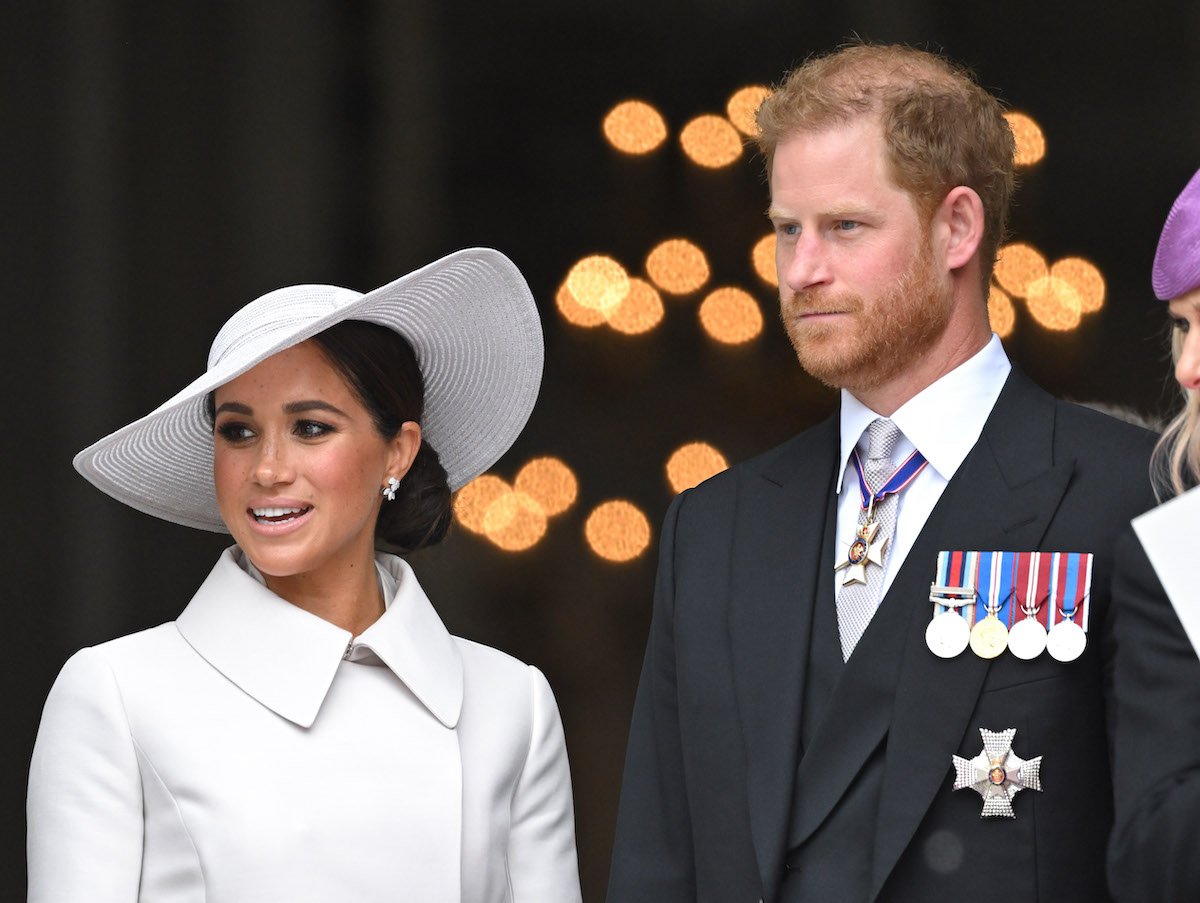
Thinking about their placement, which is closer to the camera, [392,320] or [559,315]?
[392,320]

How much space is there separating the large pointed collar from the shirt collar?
69 centimetres

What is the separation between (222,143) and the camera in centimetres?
362

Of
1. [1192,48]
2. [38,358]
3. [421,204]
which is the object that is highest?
[1192,48]

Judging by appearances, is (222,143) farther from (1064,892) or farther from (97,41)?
(1064,892)

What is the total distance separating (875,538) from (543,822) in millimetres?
629

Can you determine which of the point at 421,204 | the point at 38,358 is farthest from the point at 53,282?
the point at 421,204

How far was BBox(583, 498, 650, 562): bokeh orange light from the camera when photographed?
3.99 m

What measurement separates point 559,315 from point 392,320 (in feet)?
3.98

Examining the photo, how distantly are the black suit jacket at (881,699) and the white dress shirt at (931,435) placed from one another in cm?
3

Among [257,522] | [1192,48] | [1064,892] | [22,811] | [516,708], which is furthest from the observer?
[1192,48]

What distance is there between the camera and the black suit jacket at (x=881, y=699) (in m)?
2.38

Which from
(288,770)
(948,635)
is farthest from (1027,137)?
(288,770)

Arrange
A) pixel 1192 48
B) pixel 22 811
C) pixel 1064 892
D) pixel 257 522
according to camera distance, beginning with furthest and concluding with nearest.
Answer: pixel 1192 48 < pixel 22 811 < pixel 257 522 < pixel 1064 892

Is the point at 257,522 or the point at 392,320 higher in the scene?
the point at 392,320
